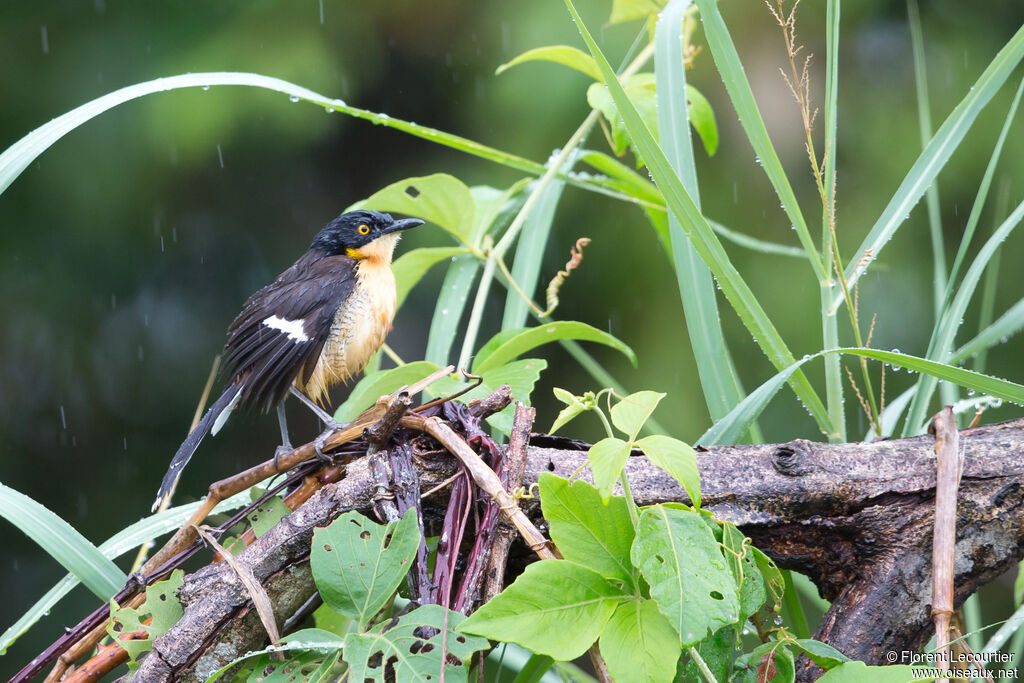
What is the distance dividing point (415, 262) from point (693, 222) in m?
0.67

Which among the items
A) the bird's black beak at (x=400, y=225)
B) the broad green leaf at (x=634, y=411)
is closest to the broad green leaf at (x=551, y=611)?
the broad green leaf at (x=634, y=411)

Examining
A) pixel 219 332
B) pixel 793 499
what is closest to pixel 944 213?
pixel 793 499

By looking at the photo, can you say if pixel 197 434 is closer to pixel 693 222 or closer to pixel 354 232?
pixel 354 232

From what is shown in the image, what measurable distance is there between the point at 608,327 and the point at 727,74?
169 cm

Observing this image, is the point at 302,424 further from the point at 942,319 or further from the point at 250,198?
the point at 942,319

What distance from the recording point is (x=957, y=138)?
1.07m

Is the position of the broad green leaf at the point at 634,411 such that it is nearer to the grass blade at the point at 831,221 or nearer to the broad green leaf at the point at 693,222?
the broad green leaf at the point at 693,222

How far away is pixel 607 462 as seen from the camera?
63 cm

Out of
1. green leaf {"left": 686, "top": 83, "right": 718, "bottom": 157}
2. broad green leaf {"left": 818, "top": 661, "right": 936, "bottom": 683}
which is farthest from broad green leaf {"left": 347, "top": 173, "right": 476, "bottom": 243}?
broad green leaf {"left": 818, "top": 661, "right": 936, "bottom": 683}

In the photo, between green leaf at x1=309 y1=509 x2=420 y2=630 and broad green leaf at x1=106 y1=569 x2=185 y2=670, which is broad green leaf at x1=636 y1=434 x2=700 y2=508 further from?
broad green leaf at x1=106 y1=569 x2=185 y2=670

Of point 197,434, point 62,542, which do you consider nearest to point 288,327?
point 197,434

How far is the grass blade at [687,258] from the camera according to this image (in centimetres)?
110

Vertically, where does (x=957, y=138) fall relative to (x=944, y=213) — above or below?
above

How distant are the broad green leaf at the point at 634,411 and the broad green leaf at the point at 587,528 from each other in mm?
59
